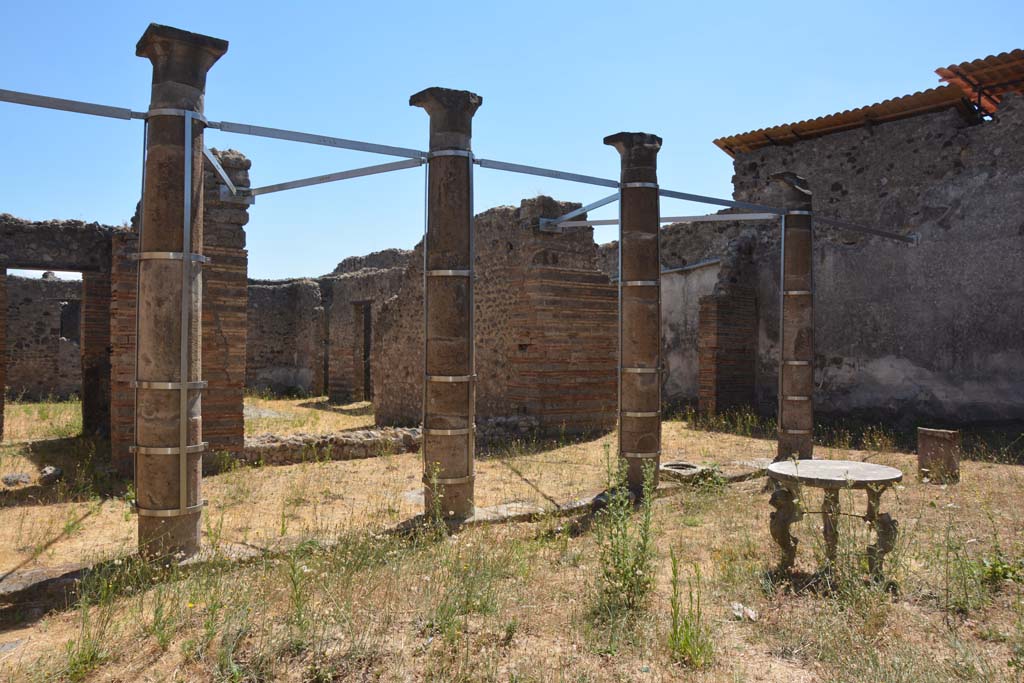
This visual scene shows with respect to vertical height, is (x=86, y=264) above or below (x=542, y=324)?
above

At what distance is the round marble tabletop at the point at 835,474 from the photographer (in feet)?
13.3

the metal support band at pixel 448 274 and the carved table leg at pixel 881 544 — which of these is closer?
the carved table leg at pixel 881 544

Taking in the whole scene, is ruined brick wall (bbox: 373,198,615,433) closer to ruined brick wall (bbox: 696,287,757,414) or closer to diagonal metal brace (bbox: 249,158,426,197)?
ruined brick wall (bbox: 696,287,757,414)

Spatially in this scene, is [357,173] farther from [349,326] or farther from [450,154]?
[349,326]

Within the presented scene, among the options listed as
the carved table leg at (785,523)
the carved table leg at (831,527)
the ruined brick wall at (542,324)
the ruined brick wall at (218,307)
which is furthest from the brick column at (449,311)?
the ruined brick wall at (542,324)

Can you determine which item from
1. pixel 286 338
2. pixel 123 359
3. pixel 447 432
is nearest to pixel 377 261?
pixel 286 338

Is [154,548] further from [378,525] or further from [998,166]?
[998,166]

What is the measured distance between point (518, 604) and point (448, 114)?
339 centimetres

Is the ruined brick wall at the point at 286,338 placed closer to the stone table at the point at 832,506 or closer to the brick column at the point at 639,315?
the brick column at the point at 639,315

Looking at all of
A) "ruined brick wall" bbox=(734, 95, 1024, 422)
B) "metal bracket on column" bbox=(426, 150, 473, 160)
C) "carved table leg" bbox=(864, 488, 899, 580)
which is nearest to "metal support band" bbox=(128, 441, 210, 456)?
"metal bracket on column" bbox=(426, 150, 473, 160)

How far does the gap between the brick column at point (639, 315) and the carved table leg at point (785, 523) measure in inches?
69.5

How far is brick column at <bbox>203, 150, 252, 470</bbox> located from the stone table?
→ 18.8 ft

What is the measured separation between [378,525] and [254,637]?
1.79 metres

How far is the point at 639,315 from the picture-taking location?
5980 millimetres
